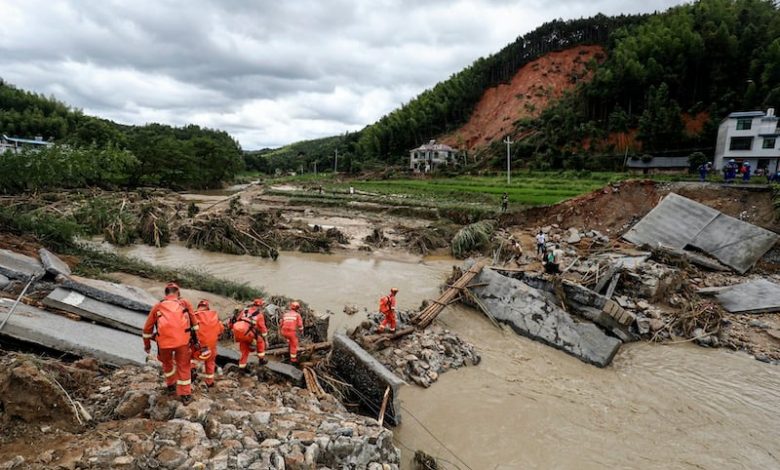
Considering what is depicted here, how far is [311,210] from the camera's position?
35.3 meters

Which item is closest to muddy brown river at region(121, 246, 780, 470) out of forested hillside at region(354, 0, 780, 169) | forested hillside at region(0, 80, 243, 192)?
forested hillside at region(0, 80, 243, 192)

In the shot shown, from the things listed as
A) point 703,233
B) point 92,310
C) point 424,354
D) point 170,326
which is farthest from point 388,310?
point 703,233

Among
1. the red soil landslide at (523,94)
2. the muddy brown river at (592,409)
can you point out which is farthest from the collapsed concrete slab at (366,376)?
the red soil landslide at (523,94)

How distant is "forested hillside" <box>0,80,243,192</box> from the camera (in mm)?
21328

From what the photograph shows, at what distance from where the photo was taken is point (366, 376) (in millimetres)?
7250

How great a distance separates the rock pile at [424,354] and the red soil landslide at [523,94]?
200ft

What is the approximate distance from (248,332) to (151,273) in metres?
8.06

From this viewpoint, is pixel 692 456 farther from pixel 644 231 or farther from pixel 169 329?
pixel 644 231

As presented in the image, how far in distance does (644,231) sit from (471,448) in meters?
15.0

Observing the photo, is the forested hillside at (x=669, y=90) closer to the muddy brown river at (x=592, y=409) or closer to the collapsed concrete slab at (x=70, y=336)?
the muddy brown river at (x=592, y=409)

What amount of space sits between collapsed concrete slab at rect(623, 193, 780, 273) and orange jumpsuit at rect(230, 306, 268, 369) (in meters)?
16.6

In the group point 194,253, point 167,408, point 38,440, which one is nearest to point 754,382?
point 167,408

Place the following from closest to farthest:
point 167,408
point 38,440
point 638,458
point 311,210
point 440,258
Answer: point 38,440 < point 167,408 < point 638,458 < point 440,258 < point 311,210

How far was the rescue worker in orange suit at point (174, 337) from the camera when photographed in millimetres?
4895
